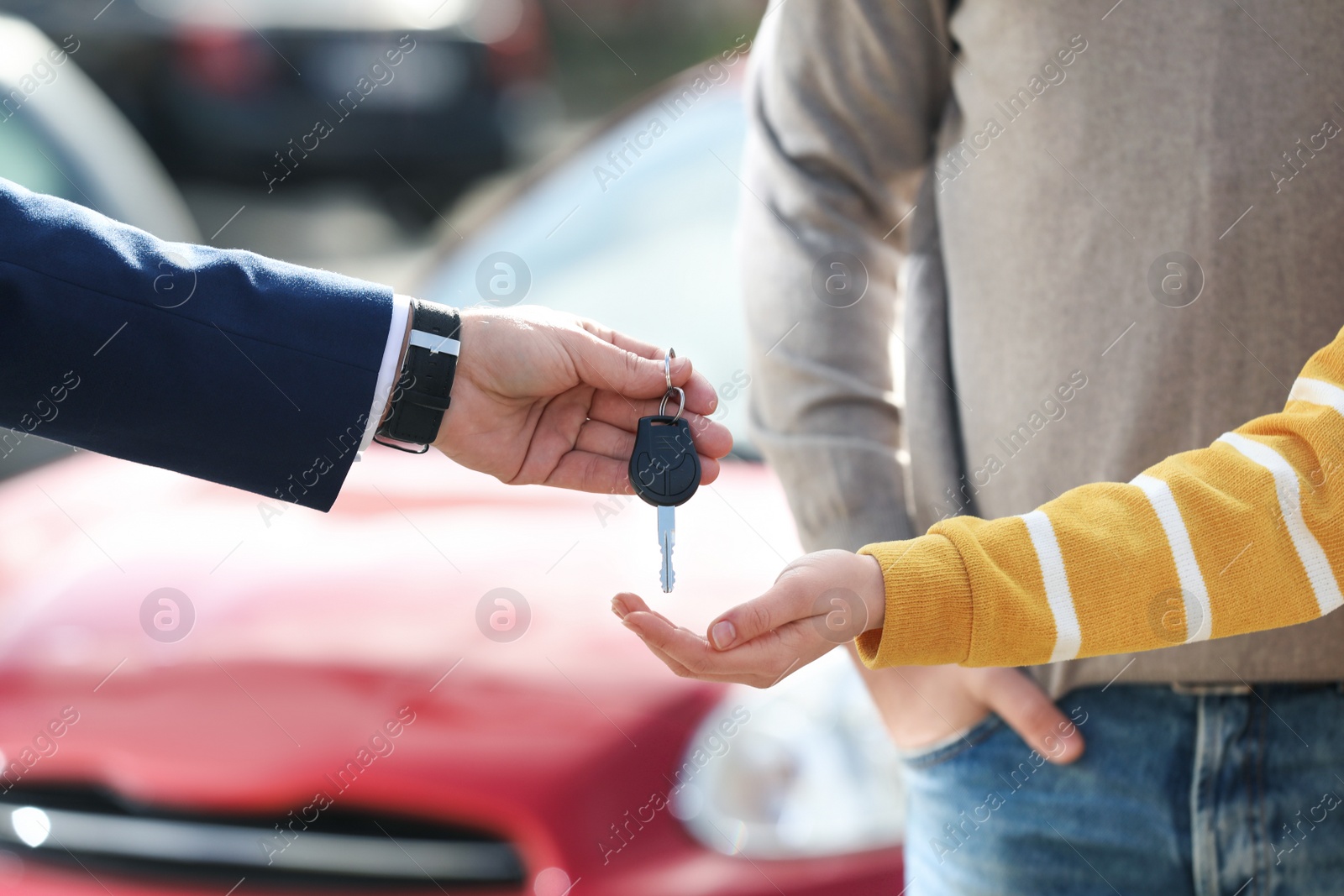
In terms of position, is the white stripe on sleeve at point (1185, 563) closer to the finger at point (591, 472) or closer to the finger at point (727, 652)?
the finger at point (727, 652)

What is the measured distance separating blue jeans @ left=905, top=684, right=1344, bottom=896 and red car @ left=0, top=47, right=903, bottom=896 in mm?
486

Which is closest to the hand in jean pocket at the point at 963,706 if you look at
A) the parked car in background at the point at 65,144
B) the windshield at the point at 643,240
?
the windshield at the point at 643,240

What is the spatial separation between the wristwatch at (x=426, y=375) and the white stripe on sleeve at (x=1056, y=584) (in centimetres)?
66

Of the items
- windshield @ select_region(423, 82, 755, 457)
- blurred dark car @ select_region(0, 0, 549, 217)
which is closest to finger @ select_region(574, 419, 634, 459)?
windshield @ select_region(423, 82, 755, 457)

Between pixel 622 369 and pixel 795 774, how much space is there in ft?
3.15

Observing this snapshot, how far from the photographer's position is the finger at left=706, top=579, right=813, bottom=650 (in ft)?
3.65

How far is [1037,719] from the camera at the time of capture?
1517 millimetres

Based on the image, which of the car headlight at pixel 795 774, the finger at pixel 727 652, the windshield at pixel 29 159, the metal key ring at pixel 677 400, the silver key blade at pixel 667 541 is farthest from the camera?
the windshield at pixel 29 159

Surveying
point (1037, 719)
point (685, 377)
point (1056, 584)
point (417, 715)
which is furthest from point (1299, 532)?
point (417, 715)

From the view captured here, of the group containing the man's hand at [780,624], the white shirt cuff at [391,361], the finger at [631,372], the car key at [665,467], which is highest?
the white shirt cuff at [391,361]

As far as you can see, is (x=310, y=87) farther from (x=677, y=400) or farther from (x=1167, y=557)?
(x=1167, y=557)

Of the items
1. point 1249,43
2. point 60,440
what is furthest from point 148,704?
point 1249,43

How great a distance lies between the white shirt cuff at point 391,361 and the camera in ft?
4.66

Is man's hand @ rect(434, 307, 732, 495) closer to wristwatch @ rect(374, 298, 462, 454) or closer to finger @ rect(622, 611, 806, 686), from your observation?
wristwatch @ rect(374, 298, 462, 454)
